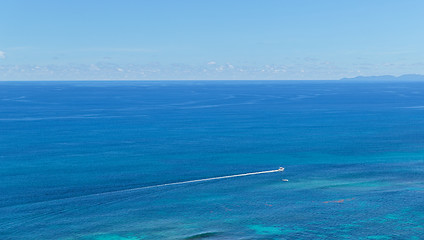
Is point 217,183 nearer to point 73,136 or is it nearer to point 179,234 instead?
point 179,234

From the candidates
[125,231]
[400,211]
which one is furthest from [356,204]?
[125,231]

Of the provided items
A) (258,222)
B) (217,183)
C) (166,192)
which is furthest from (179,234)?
(217,183)

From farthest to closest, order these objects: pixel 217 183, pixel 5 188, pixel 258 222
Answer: pixel 217 183 → pixel 5 188 → pixel 258 222

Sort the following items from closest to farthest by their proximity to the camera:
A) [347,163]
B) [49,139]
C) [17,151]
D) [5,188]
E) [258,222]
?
[258,222]
[5,188]
[347,163]
[17,151]
[49,139]

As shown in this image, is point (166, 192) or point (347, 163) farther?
point (347, 163)

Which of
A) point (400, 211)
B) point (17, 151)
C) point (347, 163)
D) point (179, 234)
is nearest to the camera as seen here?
point (179, 234)

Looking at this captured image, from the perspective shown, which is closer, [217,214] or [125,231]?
[125,231]

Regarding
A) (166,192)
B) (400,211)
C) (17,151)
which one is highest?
(17,151)

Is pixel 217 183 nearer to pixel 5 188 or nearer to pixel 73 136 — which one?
pixel 5 188

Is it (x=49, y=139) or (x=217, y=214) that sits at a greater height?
(x=49, y=139)
